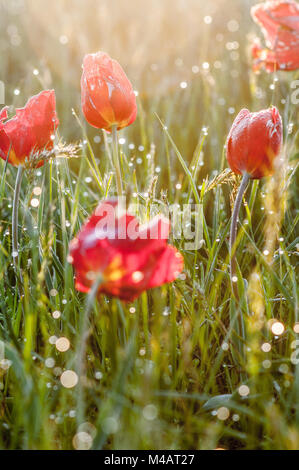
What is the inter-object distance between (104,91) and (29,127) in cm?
11

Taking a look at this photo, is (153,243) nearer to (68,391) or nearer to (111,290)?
(111,290)

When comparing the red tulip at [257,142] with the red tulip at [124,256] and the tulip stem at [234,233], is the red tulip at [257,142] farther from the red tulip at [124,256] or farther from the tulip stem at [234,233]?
the red tulip at [124,256]

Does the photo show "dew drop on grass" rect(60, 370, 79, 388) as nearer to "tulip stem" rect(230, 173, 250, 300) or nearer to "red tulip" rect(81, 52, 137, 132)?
"tulip stem" rect(230, 173, 250, 300)

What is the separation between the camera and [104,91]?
2.11ft

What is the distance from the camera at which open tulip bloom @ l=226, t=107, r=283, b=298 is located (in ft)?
1.96

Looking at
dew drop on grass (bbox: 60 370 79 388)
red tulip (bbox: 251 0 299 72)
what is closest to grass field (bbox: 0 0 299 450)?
dew drop on grass (bbox: 60 370 79 388)

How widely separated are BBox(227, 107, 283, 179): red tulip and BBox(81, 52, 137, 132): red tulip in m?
0.15

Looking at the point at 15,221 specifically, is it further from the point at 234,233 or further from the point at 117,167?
the point at 234,233

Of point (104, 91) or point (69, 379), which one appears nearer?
point (69, 379)

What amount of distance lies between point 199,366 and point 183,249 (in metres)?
0.17

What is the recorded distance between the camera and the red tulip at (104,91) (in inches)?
25.2

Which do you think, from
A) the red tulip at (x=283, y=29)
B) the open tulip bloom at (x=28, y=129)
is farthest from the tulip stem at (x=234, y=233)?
the red tulip at (x=283, y=29)

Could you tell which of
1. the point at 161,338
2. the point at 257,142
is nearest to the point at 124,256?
the point at 161,338

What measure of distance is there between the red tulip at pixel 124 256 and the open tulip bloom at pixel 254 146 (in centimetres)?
14
